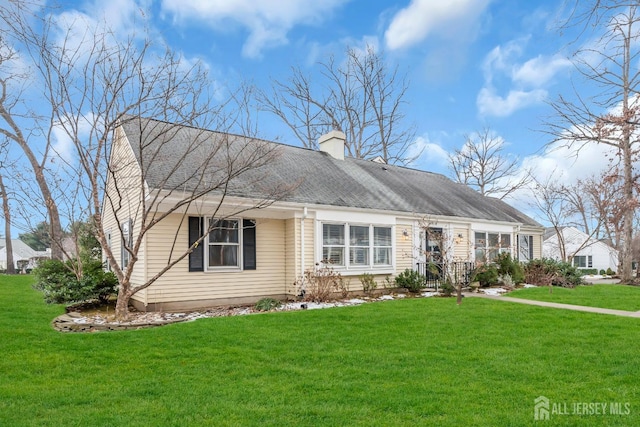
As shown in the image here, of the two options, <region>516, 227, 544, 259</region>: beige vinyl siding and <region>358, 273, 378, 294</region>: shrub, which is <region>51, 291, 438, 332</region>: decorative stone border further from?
<region>516, 227, 544, 259</region>: beige vinyl siding

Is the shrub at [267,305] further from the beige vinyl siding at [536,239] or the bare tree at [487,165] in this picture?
the bare tree at [487,165]

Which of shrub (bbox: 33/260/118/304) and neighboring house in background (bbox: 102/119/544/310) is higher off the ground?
neighboring house in background (bbox: 102/119/544/310)

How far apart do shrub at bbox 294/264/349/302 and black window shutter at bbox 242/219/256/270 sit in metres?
1.33

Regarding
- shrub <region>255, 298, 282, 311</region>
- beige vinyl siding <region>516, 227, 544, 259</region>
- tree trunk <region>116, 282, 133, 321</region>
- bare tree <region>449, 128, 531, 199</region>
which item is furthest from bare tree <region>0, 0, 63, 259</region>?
bare tree <region>449, 128, 531, 199</region>

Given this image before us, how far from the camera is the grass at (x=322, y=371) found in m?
3.69

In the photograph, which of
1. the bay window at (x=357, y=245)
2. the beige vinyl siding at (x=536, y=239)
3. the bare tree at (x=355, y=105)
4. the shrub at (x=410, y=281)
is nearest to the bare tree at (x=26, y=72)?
the bay window at (x=357, y=245)

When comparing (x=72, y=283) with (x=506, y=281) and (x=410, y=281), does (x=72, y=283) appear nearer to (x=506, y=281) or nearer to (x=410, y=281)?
(x=410, y=281)

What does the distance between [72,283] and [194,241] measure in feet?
10.6

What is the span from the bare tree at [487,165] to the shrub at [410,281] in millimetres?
18157

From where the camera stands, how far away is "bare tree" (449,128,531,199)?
28.7 metres

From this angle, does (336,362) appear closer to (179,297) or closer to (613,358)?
(613,358)

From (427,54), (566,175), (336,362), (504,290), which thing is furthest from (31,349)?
(566,175)

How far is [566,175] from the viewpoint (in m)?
23.8

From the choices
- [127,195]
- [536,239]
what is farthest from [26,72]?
[536,239]
